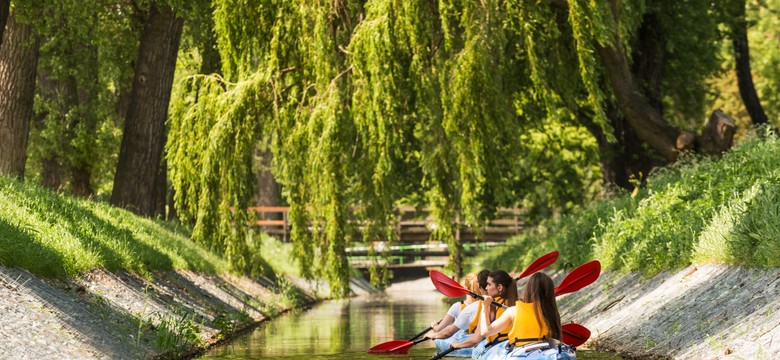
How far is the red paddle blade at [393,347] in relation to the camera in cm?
1387

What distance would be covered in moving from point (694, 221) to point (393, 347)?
4.06 metres

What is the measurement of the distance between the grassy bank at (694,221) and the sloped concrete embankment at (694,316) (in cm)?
23

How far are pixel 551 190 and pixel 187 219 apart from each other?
19.1 m

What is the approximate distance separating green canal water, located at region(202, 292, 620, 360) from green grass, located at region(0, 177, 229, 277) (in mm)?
1845

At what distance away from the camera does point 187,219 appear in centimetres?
1811

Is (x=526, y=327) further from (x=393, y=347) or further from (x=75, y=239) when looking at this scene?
(x=75, y=239)

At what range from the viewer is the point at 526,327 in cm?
938

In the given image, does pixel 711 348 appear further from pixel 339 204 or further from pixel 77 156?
pixel 77 156

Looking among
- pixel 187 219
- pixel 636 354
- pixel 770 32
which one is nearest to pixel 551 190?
pixel 187 219

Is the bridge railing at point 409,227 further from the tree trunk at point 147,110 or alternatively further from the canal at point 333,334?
the tree trunk at point 147,110

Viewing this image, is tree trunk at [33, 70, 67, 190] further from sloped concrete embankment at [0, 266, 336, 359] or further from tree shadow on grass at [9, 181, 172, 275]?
tree shadow on grass at [9, 181, 172, 275]

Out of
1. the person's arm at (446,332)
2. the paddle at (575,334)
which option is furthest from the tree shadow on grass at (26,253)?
the paddle at (575,334)

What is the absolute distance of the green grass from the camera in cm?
1280

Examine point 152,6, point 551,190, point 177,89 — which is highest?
point 152,6
